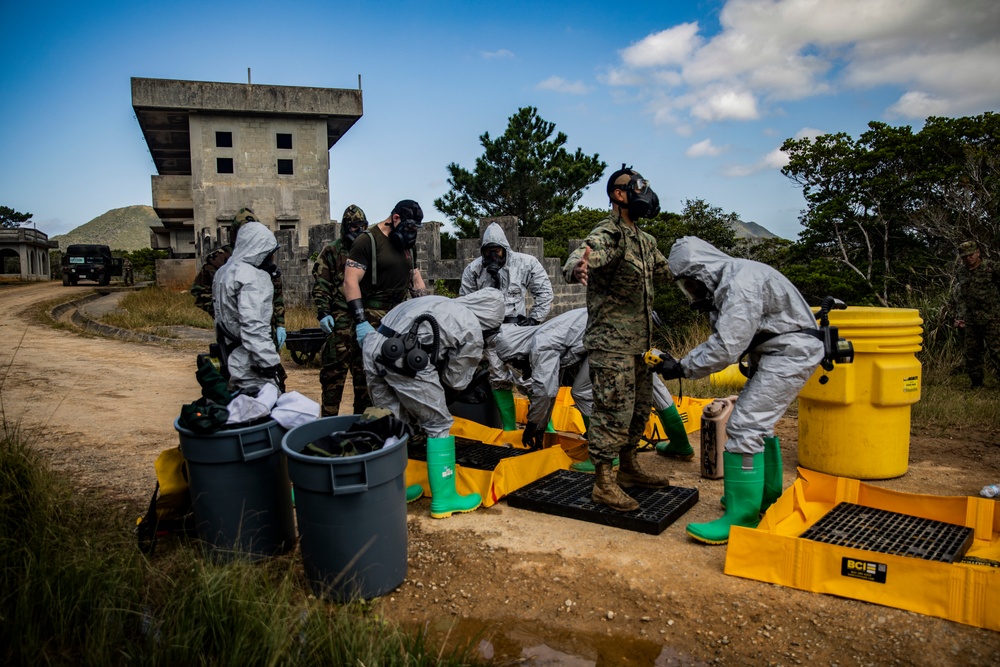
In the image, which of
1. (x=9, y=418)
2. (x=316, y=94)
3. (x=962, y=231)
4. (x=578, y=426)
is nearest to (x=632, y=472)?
(x=578, y=426)

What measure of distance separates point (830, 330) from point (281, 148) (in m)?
30.6

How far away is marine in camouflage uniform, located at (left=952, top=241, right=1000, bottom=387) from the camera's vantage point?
808 cm

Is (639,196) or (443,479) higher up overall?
(639,196)

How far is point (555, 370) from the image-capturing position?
523 cm

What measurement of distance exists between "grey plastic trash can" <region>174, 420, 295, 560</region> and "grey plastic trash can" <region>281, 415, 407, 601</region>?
10.9 inches

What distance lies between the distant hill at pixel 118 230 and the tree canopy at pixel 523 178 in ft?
466

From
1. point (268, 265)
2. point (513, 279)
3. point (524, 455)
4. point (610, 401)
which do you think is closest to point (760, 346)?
point (610, 401)

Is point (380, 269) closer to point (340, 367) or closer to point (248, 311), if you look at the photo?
point (340, 367)

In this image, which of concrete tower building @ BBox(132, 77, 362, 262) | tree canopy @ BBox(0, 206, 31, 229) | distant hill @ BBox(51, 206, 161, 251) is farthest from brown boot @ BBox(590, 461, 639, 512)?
distant hill @ BBox(51, 206, 161, 251)

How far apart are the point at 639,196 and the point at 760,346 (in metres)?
1.11

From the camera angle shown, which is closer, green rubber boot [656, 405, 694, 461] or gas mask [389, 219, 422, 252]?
gas mask [389, 219, 422, 252]

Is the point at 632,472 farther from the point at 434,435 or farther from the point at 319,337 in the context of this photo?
the point at 319,337

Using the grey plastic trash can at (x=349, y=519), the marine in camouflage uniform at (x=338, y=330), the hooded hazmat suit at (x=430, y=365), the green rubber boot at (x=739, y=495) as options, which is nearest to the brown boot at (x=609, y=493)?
the green rubber boot at (x=739, y=495)

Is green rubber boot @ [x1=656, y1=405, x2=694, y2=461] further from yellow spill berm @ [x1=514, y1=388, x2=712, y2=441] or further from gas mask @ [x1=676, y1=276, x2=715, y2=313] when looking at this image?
gas mask @ [x1=676, y1=276, x2=715, y2=313]
